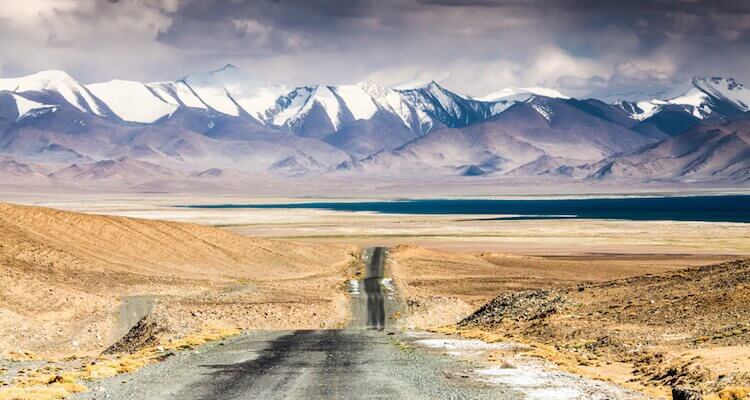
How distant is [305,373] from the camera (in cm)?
3591

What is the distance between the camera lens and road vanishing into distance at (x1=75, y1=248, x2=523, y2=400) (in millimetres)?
31172

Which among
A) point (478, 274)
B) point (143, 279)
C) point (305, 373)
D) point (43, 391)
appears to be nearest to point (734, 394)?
point (305, 373)

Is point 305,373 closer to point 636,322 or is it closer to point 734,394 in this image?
point 734,394

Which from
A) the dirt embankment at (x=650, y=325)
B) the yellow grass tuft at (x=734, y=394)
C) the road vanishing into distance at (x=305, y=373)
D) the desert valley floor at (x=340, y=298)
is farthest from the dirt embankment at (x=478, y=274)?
the yellow grass tuft at (x=734, y=394)

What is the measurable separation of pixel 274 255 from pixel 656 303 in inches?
2669

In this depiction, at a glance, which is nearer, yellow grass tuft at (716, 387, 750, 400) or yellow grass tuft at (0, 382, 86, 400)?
yellow grass tuft at (716, 387, 750, 400)

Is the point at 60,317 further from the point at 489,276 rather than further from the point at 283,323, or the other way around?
the point at 489,276

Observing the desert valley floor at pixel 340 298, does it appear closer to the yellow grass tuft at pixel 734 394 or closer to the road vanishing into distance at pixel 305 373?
the yellow grass tuft at pixel 734 394

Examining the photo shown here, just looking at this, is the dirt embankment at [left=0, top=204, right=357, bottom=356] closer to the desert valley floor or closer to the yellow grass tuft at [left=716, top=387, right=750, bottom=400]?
the desert valley floor

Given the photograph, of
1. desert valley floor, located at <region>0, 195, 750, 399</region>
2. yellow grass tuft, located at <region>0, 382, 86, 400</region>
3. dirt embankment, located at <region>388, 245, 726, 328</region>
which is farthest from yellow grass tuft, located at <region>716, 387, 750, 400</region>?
dirt embankment, located at <region>388, 245, 726, 328</region>

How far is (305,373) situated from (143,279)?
53.4 m

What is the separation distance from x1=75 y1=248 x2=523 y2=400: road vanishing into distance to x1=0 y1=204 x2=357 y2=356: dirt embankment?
11.9 m

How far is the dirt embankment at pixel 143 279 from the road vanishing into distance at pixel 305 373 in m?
11.9

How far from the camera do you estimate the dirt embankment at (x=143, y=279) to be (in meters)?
63.2
